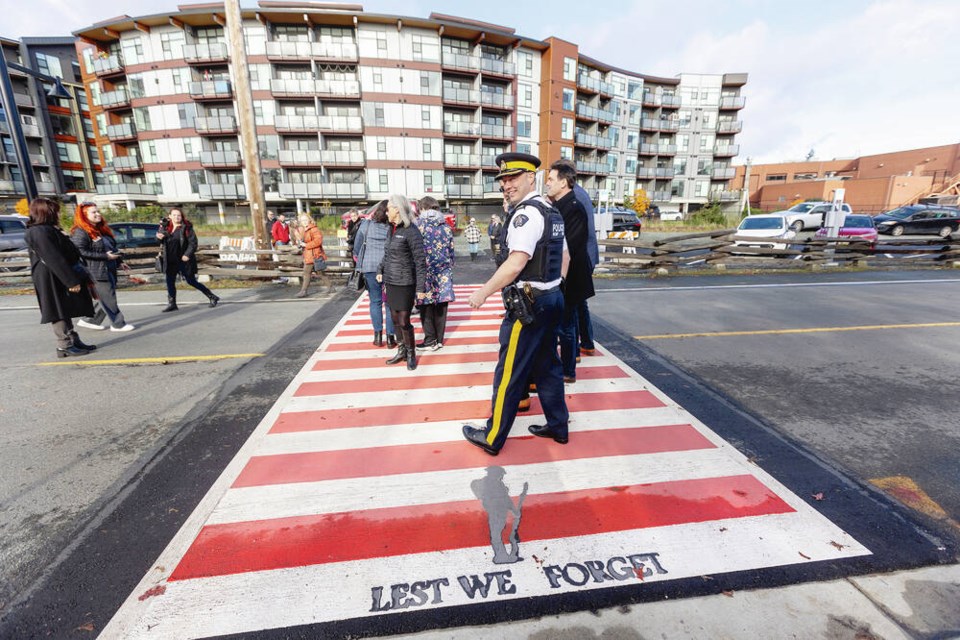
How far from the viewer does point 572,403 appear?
4.10 metres

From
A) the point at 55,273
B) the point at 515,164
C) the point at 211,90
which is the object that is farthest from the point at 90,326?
the point at 211,90

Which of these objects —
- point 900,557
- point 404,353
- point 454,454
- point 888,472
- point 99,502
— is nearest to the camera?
point 900,557

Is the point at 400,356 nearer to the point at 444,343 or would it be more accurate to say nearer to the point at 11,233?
the point at 444,343

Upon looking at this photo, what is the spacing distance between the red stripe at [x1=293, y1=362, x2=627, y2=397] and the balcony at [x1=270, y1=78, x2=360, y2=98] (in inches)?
1347

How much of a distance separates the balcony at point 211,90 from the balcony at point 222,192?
21.2 ft

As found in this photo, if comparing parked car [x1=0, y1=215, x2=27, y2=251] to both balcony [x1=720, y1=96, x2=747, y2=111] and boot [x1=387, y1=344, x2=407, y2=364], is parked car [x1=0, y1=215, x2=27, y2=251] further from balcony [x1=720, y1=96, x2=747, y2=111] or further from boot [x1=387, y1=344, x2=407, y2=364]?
balcony [x1=720, y1=96, x2=747, y2=111]

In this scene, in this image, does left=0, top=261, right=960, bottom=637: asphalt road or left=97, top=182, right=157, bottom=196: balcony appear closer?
left=0, top=261, right=960, bottom=637: asphalt road

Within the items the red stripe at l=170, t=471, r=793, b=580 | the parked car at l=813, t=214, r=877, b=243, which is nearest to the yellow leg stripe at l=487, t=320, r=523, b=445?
the red stripe at l=170, t=471, r=793, b=580

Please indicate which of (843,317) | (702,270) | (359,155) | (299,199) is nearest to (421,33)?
(359,155)

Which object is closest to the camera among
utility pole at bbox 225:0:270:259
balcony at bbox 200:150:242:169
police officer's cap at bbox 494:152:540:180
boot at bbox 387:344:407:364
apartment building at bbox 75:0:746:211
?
police officer's cap at bbox 494:152:540:180

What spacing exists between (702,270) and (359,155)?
29048 mm

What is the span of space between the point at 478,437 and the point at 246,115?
10.6 metres

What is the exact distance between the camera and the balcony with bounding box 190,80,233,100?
31688mm

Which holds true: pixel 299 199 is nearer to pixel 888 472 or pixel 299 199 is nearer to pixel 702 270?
pixel 702 270
